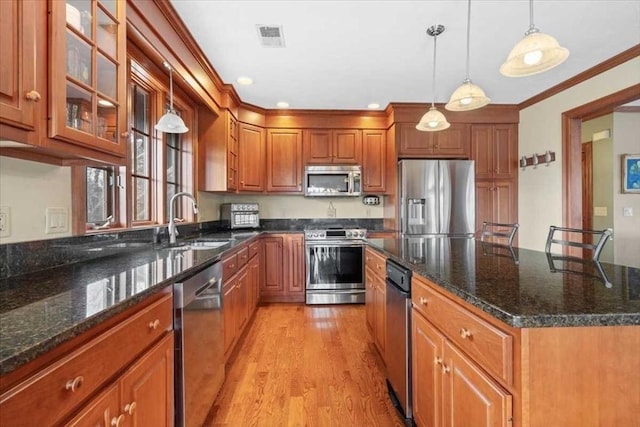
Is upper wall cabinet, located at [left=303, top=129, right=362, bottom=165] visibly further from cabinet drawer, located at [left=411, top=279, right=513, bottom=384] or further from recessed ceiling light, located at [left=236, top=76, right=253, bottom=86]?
cabinet drawer, located at [left=411, top=279, right=513, bottom=384]

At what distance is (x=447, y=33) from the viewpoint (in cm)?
236

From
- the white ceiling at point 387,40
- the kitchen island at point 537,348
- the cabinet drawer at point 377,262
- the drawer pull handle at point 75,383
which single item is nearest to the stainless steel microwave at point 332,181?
the white ceiling at point 387,40

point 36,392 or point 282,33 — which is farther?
point 282,33

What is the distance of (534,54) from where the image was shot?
4.74 feet

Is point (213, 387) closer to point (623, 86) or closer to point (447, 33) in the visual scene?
point (447, 33)

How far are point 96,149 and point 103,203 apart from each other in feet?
2.77

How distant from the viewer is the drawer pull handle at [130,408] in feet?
3.15

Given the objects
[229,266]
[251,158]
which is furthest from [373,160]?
[229,266]

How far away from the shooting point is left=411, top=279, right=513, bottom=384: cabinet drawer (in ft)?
2.70

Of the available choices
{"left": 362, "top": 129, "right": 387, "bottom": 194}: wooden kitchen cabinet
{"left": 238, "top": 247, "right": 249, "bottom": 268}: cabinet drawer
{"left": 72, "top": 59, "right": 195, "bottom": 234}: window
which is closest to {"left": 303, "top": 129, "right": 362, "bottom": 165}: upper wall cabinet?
{"left": 362, "top": 129, "right": 387, "bottom": 194}: wooden kitchen cabinet

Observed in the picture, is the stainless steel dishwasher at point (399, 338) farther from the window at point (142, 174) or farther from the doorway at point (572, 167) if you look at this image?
the doorway at point (572, 167)

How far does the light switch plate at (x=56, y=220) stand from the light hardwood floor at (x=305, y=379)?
128 cm

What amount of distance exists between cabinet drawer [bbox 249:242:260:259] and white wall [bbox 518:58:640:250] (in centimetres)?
332

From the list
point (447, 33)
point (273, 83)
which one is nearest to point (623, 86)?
point (447, 33)
